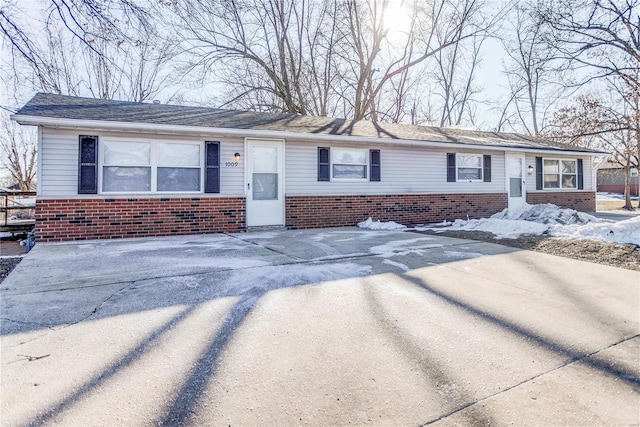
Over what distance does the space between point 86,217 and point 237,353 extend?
662cm

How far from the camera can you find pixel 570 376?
2107mm

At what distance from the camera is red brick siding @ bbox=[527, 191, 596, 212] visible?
12.7 m

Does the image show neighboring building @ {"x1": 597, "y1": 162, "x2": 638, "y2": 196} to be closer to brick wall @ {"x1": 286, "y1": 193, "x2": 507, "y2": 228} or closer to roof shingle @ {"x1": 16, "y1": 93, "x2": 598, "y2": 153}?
brick wall @ {"x1": 286, "y1": 193, "x2": 507, "y2": 228}

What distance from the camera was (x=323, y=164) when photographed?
9422 mm

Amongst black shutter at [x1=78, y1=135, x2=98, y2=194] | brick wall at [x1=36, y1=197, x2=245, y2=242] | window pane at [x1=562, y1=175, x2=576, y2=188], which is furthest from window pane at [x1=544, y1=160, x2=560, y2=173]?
black shutter at [x1=78, y1=135, x2=98, y2=194]

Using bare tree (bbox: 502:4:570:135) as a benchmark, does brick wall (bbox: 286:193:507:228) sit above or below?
below

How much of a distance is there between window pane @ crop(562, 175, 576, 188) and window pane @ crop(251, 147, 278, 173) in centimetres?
1161

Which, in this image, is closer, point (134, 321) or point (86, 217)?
point (134, 321)

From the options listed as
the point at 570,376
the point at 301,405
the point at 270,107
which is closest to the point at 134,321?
the point at 301,405

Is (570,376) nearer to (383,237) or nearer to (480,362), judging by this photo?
(480,362)

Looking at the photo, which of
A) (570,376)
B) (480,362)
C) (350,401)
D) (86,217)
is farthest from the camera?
(86,217)

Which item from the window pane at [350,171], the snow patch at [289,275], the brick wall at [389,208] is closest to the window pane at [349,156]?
the window pane at [350,171]

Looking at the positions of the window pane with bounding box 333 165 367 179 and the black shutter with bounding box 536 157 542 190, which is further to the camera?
the black shutter with bounding box 536 157 542 190

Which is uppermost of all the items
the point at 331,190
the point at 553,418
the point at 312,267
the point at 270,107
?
the point at 270,107
